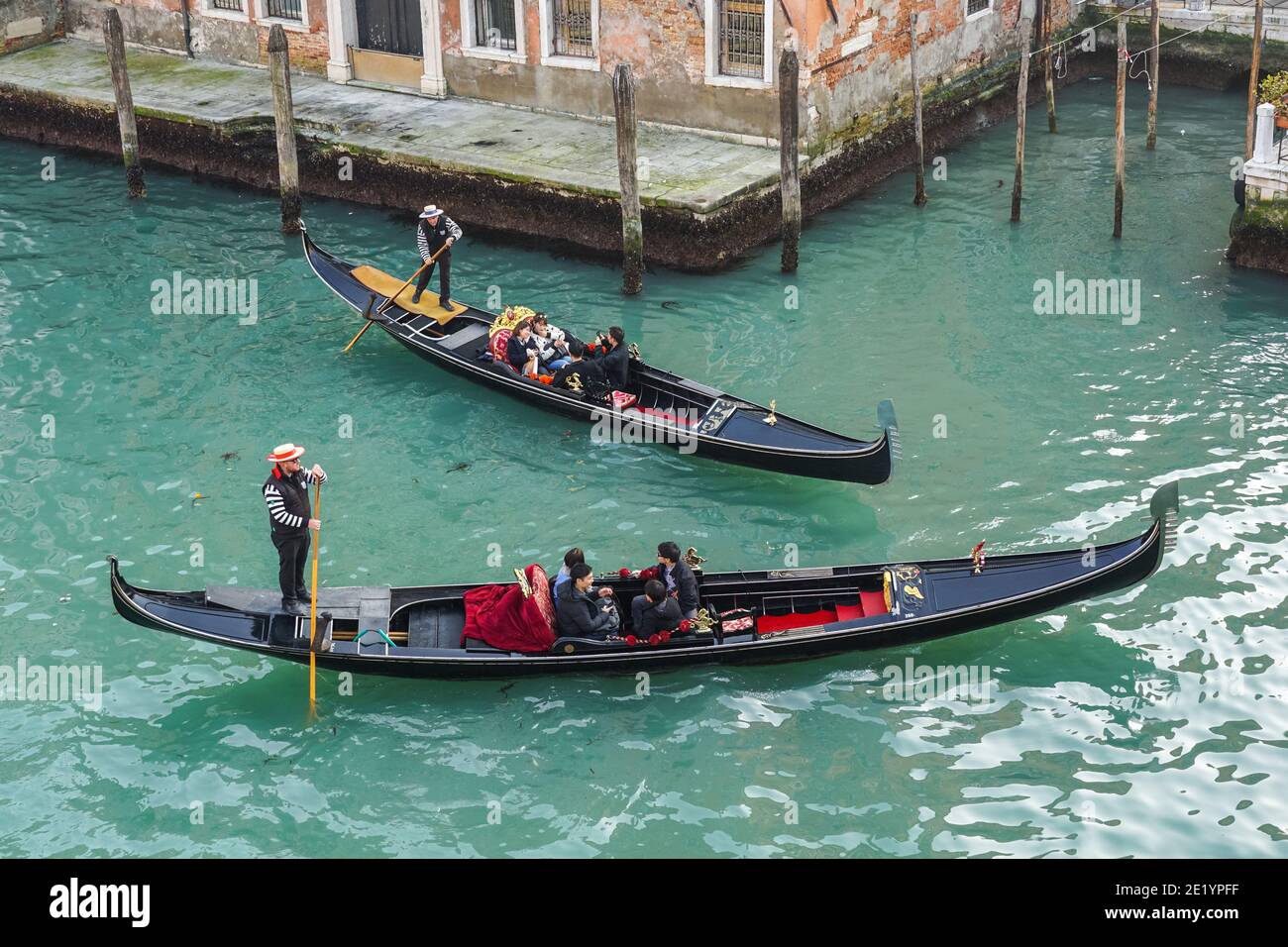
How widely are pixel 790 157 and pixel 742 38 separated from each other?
2153 millimetres

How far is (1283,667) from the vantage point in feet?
27.1

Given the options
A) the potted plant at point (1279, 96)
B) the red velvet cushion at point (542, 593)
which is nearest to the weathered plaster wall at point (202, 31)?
the potted plant at point (1279, 96)

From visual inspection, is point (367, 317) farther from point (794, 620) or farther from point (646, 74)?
point (794, 620)

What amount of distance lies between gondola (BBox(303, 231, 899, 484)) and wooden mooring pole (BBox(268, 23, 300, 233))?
6.79ft

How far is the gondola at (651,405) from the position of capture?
10055 millimetres

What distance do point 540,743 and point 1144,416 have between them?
5.51 metres

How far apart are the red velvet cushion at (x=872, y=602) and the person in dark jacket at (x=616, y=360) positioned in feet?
10.2

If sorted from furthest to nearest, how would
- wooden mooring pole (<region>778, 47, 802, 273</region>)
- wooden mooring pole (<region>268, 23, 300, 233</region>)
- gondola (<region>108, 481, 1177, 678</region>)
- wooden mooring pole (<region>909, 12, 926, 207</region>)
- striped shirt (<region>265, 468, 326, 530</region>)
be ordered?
wooden mooring pole (<region>909, 12, 926, 207</region>) → wooden mooring pole (<region>268, 23, 300, 233</region>) → wooden mooring pole (<region>778, 47, 802, 273</region>) → striped shirt (<region>265, 468, 326, 530</region>) → gondola (<region>108, 481, 1177, 678</region>)

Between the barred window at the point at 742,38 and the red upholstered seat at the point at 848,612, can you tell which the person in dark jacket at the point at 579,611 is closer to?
the red upholstered seat at the point at 848,612

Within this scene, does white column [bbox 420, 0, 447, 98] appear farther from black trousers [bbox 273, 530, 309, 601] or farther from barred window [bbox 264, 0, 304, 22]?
black trousers [bbox 273, 530, 309, 601]

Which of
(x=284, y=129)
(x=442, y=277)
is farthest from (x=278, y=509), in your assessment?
(x=284, y=129)

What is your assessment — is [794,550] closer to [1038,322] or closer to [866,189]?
[1038,322]

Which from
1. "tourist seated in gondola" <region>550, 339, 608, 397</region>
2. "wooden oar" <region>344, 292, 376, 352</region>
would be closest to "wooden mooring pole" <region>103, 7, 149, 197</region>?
"wooden oar" <region>344, 292, 376, 352</region>

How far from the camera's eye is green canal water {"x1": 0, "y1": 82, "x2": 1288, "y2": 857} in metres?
7.51
